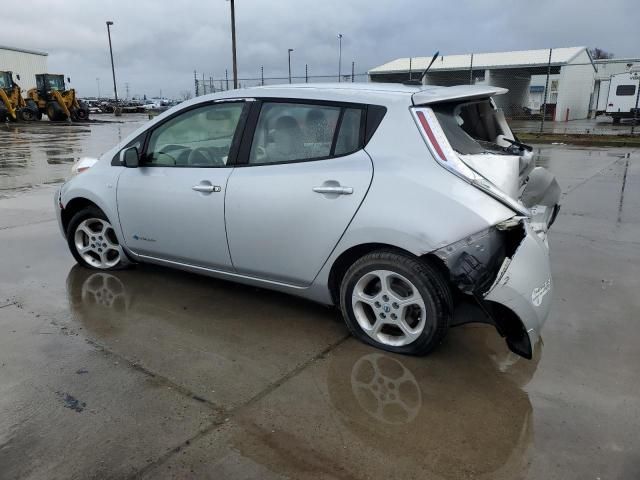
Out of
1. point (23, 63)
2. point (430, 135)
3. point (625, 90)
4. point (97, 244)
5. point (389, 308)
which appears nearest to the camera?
point (430, 135)

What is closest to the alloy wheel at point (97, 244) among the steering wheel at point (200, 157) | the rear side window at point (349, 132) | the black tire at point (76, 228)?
the black tire at point (76, 228)

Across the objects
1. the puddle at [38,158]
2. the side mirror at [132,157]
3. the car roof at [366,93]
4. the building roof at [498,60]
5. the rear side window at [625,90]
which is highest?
the building roof at [498,60]

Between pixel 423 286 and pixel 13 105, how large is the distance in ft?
119

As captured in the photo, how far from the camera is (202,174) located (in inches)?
153

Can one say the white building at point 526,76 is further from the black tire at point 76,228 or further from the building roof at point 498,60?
the black tire at point 76,228

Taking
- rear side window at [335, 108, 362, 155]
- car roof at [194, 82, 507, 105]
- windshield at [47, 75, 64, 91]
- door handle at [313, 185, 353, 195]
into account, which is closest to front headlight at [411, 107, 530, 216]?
car roof at [194, 82, 507, 105]

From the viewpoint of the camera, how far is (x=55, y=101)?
34.4 m

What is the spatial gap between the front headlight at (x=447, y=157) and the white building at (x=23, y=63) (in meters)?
60.6

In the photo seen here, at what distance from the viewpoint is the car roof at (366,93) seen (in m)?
3.34

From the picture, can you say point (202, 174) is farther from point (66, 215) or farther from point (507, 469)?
point (507, 469)

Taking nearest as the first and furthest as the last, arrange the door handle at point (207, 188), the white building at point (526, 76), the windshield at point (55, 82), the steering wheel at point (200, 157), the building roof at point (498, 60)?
the door handle at point (207, 188), the steering wheel at point (200, 157), the windshield at point (55, 82), the white building at point (526, 76), the building roof at point (498, 60)

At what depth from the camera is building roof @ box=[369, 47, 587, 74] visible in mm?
36750

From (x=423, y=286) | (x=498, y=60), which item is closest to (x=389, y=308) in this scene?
(x=423, y=286)

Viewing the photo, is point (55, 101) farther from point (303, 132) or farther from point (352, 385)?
point (352, 385)
